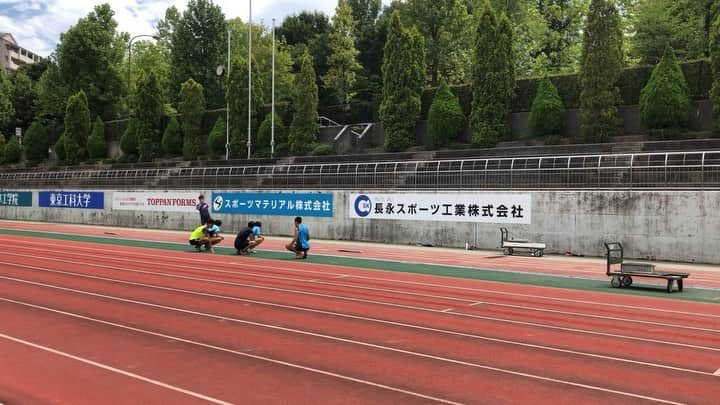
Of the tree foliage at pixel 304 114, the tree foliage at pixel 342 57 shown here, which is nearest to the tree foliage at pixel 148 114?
the tree foliage at pixel 342 57

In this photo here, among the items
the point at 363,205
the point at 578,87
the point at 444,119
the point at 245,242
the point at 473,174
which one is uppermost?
the point at 578,87

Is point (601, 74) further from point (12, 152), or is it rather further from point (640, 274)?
point (12, 152)

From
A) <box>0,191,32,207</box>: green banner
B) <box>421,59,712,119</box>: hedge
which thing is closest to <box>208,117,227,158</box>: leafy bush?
<box>0,191,32,207</box>: green banner

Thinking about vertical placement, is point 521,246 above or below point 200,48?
below

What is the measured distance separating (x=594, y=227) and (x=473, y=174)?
5.30m

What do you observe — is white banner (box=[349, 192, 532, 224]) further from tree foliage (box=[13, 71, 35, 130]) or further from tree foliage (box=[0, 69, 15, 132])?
tree foliage (box=[13, 71, 35, 130])

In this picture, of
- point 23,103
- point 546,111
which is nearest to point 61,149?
point 23,103

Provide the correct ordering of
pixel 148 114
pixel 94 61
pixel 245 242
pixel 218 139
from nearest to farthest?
pixel 245 242 → pixel 218 139 → pixel 148 114 → pixel 94 61

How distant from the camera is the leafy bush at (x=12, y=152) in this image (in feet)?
207

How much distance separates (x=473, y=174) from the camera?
83.4 feet

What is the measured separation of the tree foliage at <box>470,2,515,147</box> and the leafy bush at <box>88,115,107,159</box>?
3689 cm

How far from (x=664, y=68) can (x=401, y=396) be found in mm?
29008

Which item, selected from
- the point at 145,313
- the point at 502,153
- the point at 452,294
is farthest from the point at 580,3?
the point at 145,313

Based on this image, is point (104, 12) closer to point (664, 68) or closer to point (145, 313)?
point (664, 68)
